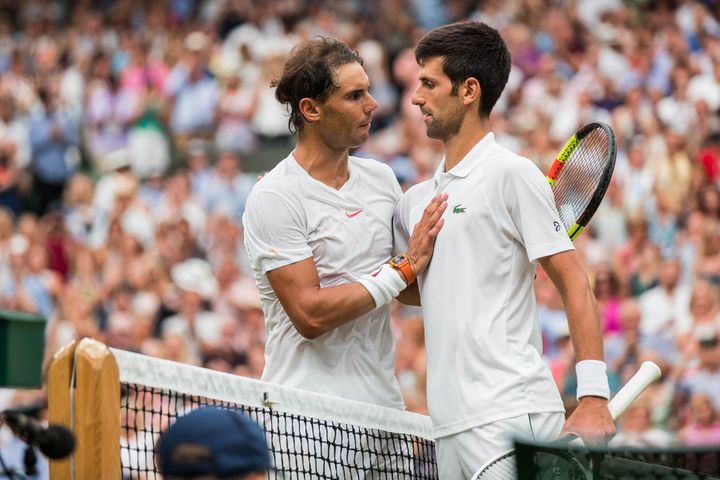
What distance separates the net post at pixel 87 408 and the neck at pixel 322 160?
55.7 inches

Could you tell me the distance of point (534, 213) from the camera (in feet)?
16.8

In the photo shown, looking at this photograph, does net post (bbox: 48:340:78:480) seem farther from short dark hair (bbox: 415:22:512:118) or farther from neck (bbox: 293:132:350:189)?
short dark hair (bbox: 415:22:512:118)

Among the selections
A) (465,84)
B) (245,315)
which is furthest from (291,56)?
(245,315)

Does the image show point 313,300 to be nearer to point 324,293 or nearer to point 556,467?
point 324,293

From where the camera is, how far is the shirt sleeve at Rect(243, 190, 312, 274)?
5648mm

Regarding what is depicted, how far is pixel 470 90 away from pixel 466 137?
18cm

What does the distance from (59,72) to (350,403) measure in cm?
1490

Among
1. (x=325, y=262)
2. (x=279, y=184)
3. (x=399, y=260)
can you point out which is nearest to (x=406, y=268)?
(x=399, y=260)

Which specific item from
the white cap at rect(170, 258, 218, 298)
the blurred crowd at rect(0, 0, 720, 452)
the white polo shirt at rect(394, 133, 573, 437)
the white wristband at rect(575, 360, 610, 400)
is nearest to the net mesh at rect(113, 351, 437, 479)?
the white polo shirt at rect(394, 133, 573, 437)

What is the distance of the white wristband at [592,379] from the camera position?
4902mm

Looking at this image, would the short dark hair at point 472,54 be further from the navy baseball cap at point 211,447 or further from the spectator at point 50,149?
the spectator at point 50,149

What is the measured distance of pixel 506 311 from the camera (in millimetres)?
5164

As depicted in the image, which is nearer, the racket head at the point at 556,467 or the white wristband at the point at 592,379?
the racket head at the point at 556,467

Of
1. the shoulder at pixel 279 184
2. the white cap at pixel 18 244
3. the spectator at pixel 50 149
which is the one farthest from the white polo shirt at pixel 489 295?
the spectator at pixel 50 149
